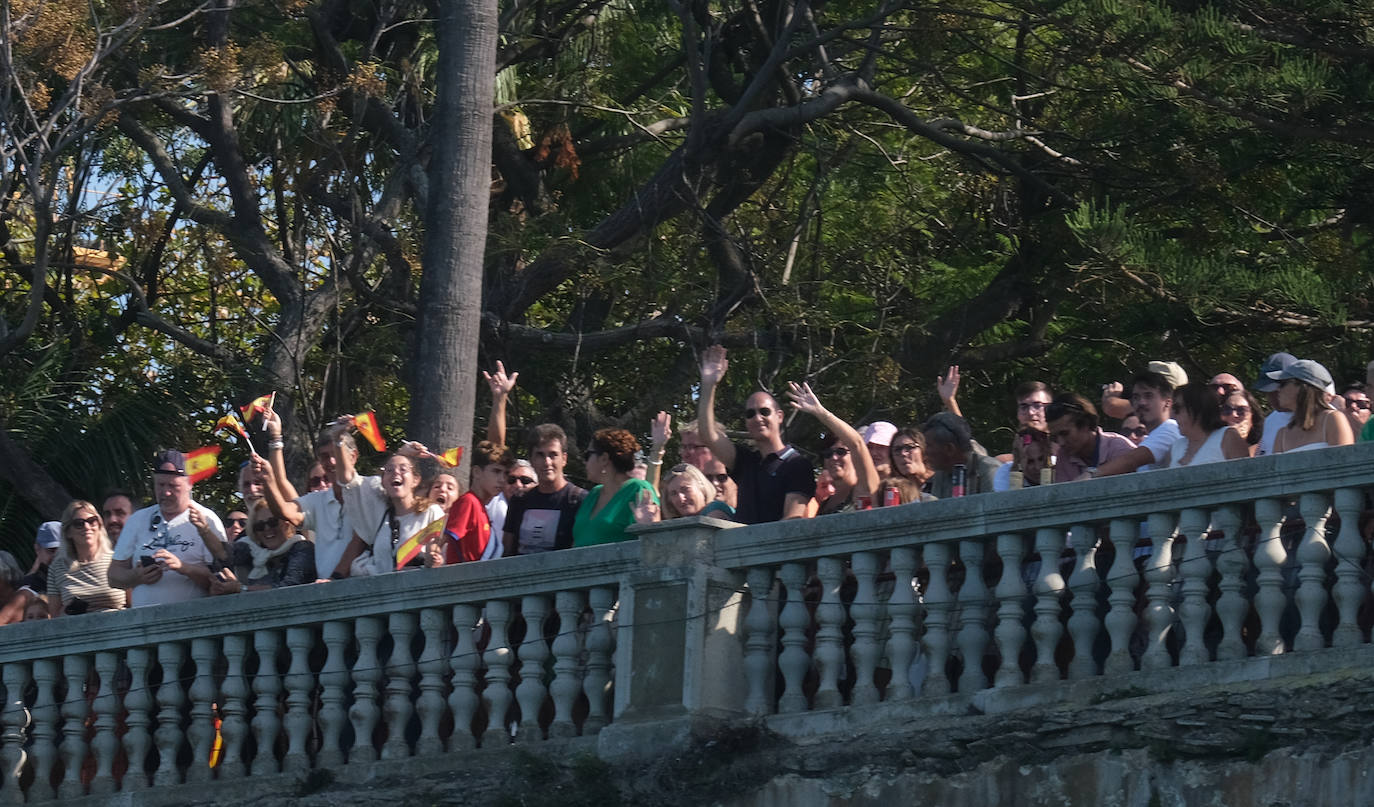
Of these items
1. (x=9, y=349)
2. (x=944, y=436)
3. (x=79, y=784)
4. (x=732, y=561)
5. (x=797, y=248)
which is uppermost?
(x=797, y=248)

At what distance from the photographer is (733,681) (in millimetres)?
9195

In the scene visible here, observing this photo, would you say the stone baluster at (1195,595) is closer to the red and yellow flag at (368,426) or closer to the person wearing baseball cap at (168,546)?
the red and yellow flag at (368,426)

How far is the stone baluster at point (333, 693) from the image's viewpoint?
999cm

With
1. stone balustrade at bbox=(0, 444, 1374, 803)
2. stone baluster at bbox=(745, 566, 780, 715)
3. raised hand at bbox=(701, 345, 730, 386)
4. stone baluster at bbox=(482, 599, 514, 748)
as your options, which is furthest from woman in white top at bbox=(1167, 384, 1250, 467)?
stone baluster at bbox=(482, 599, 514, 748)

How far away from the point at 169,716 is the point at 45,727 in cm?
80

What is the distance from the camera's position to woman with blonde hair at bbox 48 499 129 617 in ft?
37.9

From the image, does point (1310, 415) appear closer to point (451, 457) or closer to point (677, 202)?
point (451, 457)

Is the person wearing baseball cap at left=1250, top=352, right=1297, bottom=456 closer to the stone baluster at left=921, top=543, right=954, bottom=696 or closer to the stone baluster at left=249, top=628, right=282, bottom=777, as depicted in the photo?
the stone baluster at left=921, top=543, right=954, bottom=696

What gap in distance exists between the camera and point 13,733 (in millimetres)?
10922

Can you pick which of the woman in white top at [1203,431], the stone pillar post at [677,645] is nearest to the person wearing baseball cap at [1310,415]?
the woman in white top at [1203,431]

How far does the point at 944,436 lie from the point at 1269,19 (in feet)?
17.6

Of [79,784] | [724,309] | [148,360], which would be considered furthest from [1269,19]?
[148,360]

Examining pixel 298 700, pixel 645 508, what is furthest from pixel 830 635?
pixel 298 700

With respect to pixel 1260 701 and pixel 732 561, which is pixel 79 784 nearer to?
pixel 732 561
